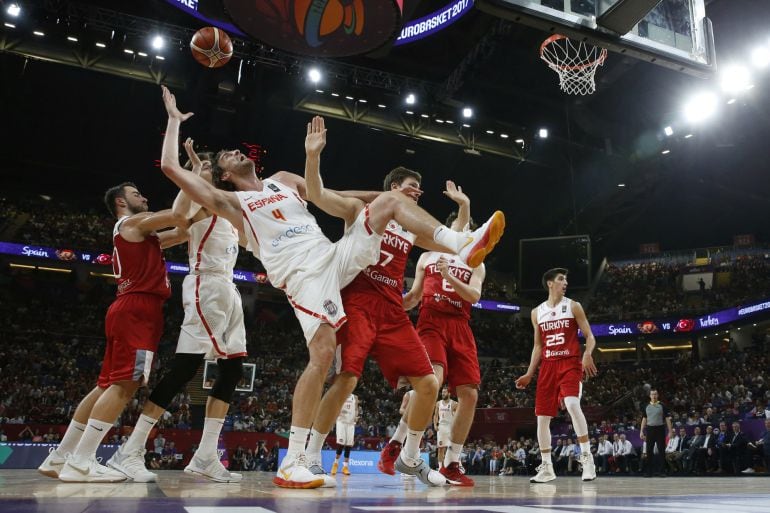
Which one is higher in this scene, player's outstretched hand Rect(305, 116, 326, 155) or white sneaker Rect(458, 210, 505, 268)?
player's outstretched hand Rect(305, 116, 326, 155)

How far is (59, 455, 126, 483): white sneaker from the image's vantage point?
3.79 m

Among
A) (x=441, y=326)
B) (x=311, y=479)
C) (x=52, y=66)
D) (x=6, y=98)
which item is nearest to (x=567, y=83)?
(x=441, y=326)

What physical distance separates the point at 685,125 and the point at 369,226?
68.7 feet

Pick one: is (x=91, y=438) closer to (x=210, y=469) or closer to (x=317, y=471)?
(x=210, y=469)

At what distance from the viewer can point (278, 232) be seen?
3.73m

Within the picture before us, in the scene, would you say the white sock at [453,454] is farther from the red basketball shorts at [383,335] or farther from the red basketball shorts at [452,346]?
the red basketball shorts at [383,335]

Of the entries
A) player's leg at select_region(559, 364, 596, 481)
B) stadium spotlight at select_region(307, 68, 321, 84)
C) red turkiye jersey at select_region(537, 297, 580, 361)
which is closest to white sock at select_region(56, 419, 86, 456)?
player's leg at select_region(559, 364, 596, 481)

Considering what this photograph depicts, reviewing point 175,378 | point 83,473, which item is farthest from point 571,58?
point 83,473

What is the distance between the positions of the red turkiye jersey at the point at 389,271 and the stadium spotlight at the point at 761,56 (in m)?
17.4

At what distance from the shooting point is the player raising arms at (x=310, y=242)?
338cm

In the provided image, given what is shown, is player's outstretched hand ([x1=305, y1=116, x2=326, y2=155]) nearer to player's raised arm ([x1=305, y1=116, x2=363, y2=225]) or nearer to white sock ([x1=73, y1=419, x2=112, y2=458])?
player's raised arm ([x1=305, y1=116, x2=363, y2=225])

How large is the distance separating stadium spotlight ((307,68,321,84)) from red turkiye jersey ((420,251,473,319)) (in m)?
15.8

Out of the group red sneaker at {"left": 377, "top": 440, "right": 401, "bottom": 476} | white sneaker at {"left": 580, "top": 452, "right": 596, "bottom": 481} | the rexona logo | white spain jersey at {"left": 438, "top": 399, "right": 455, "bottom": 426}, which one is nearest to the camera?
red sneaker at {"left": 377, "top": 440, "right": 401, "bottom": 476}

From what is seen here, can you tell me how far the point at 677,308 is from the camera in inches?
1224
